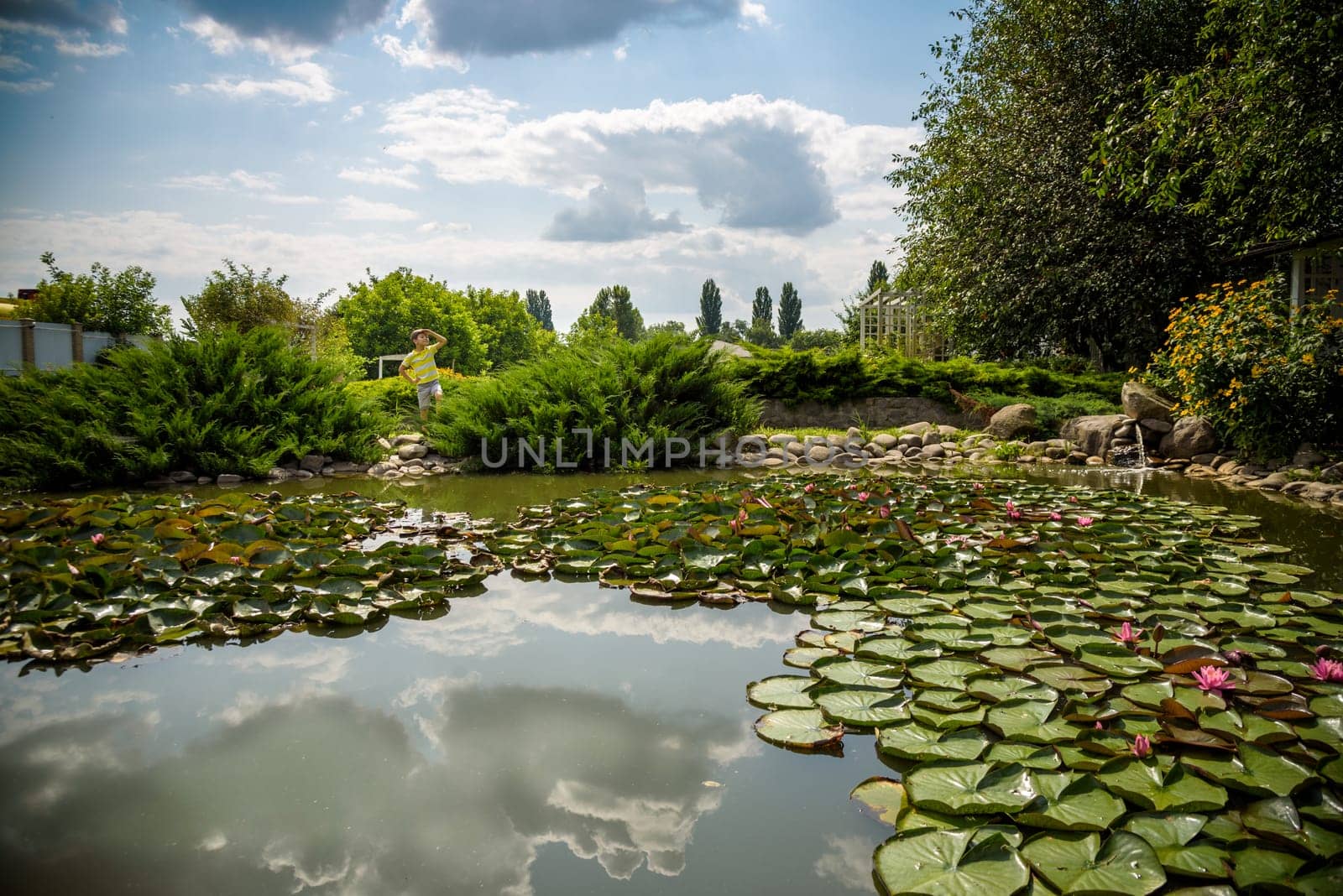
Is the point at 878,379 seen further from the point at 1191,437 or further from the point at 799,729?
the point at 799,729

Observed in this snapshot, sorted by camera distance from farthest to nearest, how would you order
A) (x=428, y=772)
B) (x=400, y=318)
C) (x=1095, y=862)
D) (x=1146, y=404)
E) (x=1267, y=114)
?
(x=400, y=318) < (x=1146, y=404) < (x=1267, y=114) < (x=428, y=772) < (x=1095, y=862)

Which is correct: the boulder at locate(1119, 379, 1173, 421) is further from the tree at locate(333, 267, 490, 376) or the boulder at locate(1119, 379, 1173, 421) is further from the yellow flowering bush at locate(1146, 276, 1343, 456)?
the tree at locate(333, 267, 490, 376)

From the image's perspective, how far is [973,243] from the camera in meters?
13.9

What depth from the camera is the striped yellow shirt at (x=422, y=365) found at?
27.4ft

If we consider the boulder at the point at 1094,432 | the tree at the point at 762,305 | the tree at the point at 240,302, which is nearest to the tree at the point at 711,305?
the tree at the point at 762,305

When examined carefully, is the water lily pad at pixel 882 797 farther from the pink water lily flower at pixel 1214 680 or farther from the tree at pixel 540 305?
the tree at pixel 540 305

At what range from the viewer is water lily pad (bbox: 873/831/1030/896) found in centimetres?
122

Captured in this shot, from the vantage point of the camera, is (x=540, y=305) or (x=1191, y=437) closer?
(x=1191, y=437)

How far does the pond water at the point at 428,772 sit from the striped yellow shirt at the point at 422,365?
20.5 feet

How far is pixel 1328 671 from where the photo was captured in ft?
6.31

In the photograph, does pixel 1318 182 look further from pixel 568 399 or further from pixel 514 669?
pixel 514 669

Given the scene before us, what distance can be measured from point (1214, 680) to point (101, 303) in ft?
83.7

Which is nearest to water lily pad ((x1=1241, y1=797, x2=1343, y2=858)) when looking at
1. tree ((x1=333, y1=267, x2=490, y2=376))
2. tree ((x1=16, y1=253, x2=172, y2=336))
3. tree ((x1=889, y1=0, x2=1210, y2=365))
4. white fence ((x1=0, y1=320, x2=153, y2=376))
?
tree ((x1=889, y1=0, x2=1210, y2=365))

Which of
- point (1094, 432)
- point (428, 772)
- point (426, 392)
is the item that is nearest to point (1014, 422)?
point (1094, 432)
